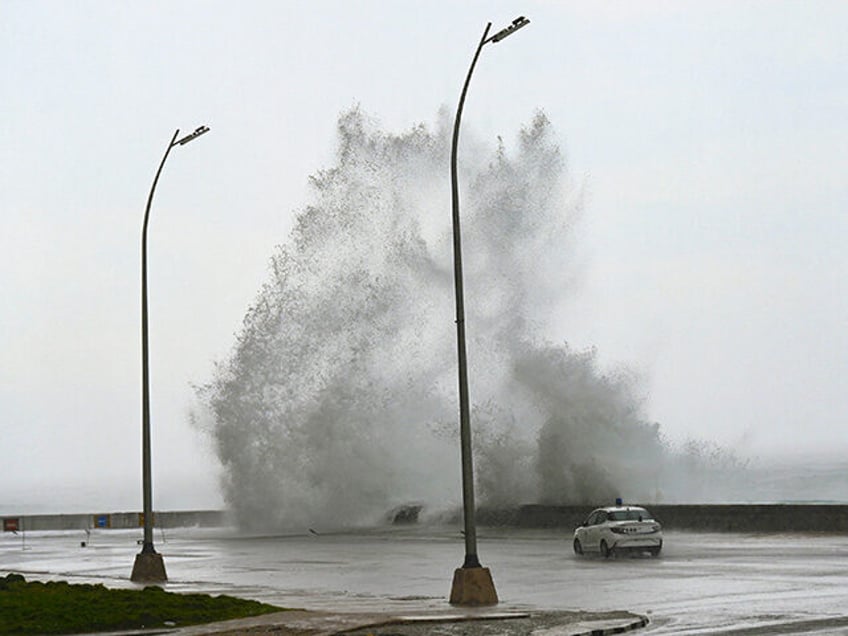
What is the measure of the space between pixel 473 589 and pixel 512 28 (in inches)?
342

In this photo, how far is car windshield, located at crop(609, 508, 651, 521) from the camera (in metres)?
36.2

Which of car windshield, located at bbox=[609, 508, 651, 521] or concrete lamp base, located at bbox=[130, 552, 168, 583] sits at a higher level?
car windshield, located at bbox=[609, 508, 651, 521]

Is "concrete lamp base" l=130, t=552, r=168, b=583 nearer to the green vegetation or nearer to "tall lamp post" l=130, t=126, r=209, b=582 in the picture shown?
"tall lamp post" l=130, t=126, r=209, b=582

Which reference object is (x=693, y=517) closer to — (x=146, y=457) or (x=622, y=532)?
(x=622, y=532)

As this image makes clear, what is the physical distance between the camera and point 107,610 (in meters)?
21.4

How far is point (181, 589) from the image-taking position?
28.5 metres

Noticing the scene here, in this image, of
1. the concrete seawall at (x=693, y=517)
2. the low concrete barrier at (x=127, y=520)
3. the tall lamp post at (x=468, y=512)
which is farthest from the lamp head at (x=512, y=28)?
the low concrete barrier at (x=127, y=520)

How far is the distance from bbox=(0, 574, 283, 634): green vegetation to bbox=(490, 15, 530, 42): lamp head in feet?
30.9

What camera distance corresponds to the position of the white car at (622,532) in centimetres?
3562

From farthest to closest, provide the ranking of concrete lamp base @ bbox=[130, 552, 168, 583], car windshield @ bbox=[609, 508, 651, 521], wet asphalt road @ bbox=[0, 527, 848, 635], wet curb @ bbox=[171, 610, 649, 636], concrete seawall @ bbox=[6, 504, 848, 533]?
concrete seawall @ bbox=[6, 504, 848, 533], car windshield @ bbox=[609, 508, 651, 521], concrete lamp base @ bbox=[130, 552, 168, 583], wet asphalt road @ bbox=[0, 527, 848, 635], wet curb @ bbox=[171, 610, 649, 636]

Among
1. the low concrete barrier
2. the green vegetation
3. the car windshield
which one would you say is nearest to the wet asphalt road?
the car windshield

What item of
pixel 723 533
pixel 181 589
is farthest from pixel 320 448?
pixel 181 589

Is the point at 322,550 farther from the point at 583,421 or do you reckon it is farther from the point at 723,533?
the point at 583,421

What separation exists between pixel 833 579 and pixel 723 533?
1929cm
